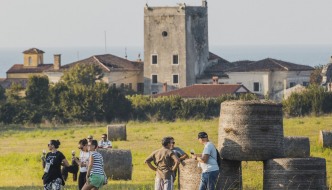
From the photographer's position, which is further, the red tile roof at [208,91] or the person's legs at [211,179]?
the red tile roof at [208,91]

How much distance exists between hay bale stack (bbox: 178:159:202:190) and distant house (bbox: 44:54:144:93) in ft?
332

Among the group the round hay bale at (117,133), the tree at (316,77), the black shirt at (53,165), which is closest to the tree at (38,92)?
the tree at (316,77)

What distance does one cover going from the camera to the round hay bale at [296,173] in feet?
86.7

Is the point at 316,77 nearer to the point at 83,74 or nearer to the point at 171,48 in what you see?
Answer: the point at 171,48

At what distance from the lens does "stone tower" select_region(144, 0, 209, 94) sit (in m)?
→ 128

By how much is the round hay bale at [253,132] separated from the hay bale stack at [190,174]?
65 centimetres

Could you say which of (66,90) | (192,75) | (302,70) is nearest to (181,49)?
(192,75)

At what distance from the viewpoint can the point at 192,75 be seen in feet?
421

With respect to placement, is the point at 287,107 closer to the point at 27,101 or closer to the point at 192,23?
the point at 27,101

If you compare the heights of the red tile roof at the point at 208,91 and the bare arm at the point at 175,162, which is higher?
the red tile roof at the point at 208,91

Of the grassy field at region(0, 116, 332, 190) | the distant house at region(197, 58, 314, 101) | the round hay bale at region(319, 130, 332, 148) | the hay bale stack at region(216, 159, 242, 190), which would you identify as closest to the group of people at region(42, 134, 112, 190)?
the hay bale stack at region(216, 159, 242, 190)

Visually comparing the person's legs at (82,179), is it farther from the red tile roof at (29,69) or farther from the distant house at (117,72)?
the red tile roof at (29,69)

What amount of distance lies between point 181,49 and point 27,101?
126 ft

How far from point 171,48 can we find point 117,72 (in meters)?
6.18
